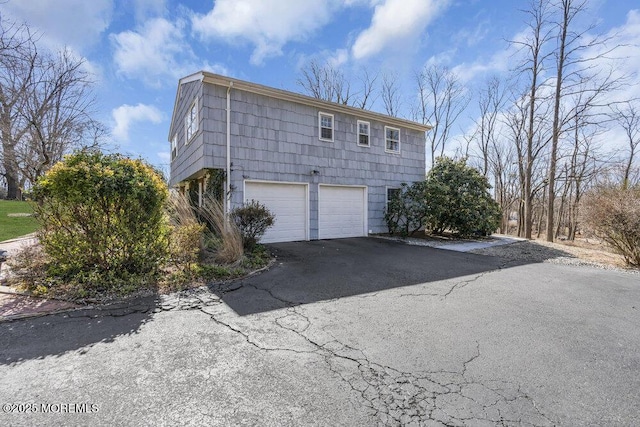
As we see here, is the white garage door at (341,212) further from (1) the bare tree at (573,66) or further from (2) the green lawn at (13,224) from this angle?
(2) the green lawn at (13,224)

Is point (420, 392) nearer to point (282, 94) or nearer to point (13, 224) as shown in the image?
point (282, 94)

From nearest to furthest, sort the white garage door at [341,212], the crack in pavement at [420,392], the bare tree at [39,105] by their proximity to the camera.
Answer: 1. the crack in pavement at [420,392]
2. the bare tree at [39,105]
3. the white garage door at [341,212]

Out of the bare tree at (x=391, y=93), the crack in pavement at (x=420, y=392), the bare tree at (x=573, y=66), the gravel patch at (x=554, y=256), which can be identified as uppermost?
the bare tree at (x=391, y=93)

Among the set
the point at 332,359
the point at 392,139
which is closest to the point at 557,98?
the point at 392,139

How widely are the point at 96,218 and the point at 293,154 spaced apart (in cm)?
604

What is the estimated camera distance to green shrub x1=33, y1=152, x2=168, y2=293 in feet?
14.8

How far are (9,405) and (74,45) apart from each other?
13.0 meters

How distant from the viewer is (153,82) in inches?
543

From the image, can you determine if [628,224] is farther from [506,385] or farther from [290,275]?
[290,275]

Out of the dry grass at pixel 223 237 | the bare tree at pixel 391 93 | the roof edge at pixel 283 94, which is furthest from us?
the bare tree at pixel 391 93

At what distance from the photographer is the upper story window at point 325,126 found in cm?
1034

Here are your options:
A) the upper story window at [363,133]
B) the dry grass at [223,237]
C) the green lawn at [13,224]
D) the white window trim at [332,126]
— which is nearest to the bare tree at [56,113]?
the green lawn at [13,224]

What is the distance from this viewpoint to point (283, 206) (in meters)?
9.66

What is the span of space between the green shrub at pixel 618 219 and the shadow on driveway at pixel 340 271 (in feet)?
8.63
